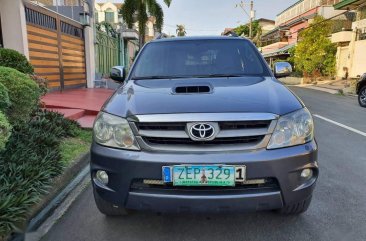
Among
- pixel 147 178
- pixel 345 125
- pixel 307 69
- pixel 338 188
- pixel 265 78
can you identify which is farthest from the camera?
pixel 307 69

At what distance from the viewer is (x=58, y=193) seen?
3729mm

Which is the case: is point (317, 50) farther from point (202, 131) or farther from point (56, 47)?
point (202, 131)

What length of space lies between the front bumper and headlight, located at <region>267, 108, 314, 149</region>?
2.1 inches

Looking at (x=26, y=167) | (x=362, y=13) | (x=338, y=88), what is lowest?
(x=338, y=88)

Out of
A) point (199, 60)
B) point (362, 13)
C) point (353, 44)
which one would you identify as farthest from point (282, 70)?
point (362, 13)

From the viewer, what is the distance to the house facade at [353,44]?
2281 centimetres

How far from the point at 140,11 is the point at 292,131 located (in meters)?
23.4

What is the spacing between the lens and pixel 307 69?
26750 millimetres

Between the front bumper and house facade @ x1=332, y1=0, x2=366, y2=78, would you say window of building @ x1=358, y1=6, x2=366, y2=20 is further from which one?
the front bumper

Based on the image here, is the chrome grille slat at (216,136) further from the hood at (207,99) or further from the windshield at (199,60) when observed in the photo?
the windshield at (199,60)

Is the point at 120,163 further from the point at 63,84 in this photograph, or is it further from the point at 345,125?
the point at 63,84

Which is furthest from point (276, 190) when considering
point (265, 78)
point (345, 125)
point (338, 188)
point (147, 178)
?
point (345, 125)

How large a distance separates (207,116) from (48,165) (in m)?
2.32

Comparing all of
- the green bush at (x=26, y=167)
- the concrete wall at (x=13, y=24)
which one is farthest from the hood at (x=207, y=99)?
the concrete wall at (x=13, y=24)
